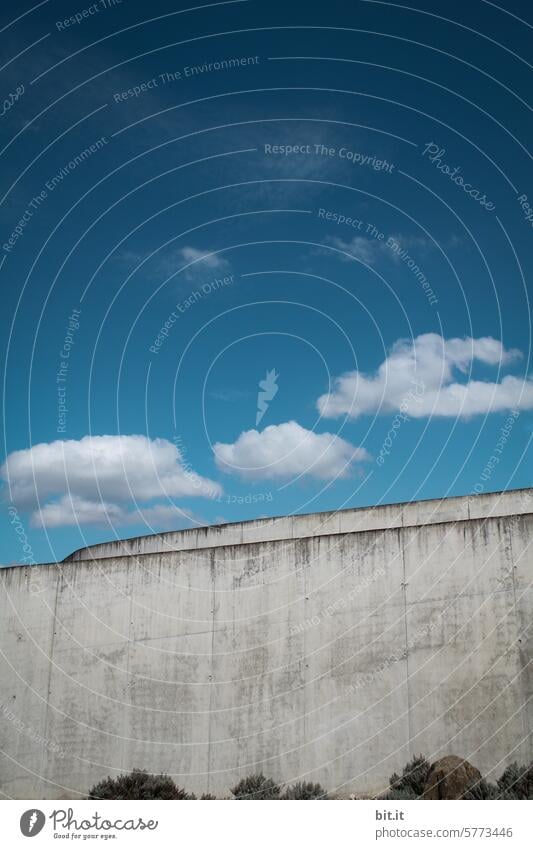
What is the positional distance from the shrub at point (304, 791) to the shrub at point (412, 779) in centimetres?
165

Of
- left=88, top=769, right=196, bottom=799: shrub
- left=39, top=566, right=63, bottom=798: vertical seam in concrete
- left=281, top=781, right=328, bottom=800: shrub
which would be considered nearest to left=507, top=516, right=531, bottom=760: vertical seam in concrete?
left=281, top=781, right=328, bottom=800: shrub

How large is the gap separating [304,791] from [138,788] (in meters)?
4.09

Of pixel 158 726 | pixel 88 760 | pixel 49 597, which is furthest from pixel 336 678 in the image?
pixel 49 597

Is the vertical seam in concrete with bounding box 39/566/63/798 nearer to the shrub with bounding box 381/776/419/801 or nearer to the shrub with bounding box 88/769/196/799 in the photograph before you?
the shrub with bounding box 88/769/196/799

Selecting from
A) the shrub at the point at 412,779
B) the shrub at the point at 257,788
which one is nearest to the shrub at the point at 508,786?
the shrub at the point at 412,779

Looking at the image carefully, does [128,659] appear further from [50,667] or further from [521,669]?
[521,669]

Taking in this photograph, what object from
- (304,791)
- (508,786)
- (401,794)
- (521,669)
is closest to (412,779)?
(401,794)

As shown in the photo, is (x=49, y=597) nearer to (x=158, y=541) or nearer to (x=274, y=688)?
(x=158, y=541)

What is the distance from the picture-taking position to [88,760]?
73.6 ft

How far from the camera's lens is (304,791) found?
1942cm

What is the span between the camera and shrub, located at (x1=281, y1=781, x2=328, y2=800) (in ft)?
63.2

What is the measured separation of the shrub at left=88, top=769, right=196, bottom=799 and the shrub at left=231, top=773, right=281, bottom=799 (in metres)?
1.26

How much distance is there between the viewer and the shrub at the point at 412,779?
17.8 metres
